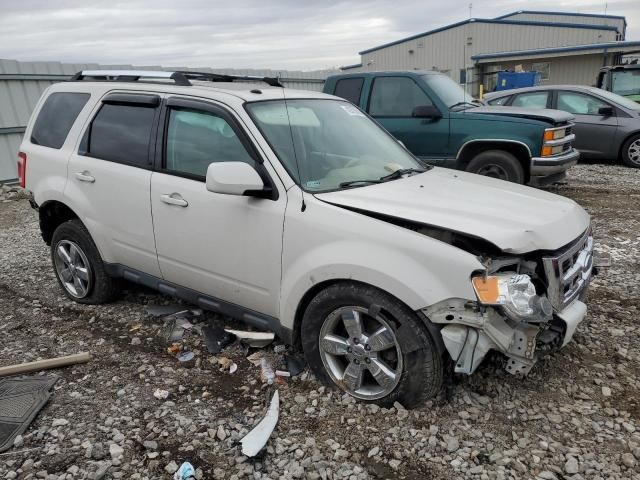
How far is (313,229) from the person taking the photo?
2.98 m

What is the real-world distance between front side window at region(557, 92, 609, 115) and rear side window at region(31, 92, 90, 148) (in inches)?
380

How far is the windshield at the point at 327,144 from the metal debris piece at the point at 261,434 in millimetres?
1365

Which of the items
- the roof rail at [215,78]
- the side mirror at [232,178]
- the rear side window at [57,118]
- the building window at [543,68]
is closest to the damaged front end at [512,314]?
the side mirror at [232,178]

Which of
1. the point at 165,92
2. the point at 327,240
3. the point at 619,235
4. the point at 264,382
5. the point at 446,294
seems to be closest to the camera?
the point at 446,294

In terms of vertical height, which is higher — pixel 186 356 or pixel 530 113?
pixel 530 113

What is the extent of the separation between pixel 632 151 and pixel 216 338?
9928 millimetres

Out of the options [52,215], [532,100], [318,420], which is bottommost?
[318,420]


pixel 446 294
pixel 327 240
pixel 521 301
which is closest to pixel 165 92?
pixel 327 240

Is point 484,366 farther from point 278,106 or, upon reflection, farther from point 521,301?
point 278,106

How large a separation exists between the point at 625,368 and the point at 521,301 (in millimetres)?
1441

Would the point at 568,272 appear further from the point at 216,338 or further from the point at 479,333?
the point at 216,338

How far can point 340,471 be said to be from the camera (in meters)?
2.63

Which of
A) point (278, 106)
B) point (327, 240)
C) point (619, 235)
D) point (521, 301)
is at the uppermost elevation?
point (278, 106)

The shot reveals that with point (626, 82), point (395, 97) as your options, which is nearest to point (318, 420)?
point (395, 97)
